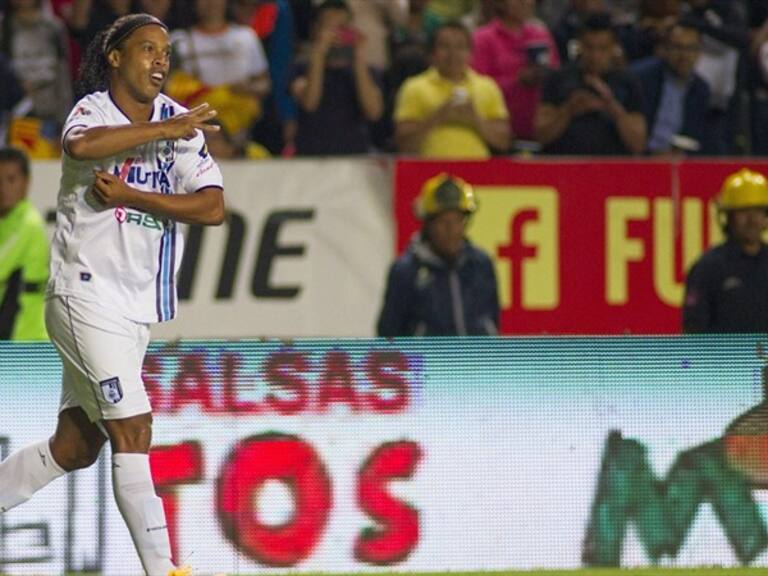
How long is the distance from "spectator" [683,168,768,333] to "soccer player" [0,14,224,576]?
429 centimetres

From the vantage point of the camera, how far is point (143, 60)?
25.4 feet

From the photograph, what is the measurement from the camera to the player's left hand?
759 centimetres

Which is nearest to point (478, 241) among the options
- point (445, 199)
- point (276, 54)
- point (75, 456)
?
point (276, 54)

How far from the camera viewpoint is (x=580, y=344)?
373 inches

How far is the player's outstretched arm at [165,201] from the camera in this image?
761cm

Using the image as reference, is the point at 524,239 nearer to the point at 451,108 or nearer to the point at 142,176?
the point at 451,108

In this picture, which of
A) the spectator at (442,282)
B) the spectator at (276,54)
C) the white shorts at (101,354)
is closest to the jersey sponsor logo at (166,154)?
the white shorts at (101,354)

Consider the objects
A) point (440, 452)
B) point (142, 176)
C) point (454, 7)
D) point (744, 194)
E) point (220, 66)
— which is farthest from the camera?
point (454, 7)

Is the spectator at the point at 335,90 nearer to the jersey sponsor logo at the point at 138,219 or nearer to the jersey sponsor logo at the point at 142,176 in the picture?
the jersey sponsor logo at the point at 142,176

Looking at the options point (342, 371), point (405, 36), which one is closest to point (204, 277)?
point (405, 36)

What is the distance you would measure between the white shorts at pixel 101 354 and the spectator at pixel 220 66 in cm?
689

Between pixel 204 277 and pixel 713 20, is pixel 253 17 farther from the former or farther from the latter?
pixel 713 20

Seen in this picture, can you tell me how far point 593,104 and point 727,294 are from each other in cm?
341

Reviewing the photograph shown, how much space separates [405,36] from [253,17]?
1137 mm
